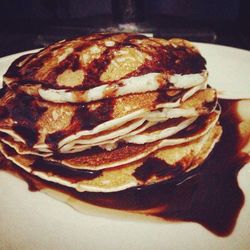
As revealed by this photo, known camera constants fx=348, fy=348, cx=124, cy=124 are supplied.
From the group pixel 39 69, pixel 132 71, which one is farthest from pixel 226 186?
pixel 39 69

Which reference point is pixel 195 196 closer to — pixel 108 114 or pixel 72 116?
pixel 108 114

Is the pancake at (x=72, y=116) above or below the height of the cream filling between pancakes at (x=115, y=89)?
below

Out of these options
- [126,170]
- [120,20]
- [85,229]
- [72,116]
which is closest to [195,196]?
[126,170]

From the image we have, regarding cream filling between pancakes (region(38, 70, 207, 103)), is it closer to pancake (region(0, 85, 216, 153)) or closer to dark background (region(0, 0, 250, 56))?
pancake (region(0, 85, 216, 153))

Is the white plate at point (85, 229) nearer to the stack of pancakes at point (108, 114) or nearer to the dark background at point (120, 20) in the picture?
the stack of pancakes at point (108, 114)

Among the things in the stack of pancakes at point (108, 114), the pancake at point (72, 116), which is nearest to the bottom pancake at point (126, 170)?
the stack of pancakes at point (108, 114)

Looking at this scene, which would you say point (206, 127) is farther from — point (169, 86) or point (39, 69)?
point (39, 69)

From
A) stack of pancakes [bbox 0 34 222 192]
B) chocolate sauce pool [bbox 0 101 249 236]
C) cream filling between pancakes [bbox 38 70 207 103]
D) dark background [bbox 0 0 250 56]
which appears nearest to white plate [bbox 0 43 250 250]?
chocolate sauce pool [bbox 0 101 249 236]
